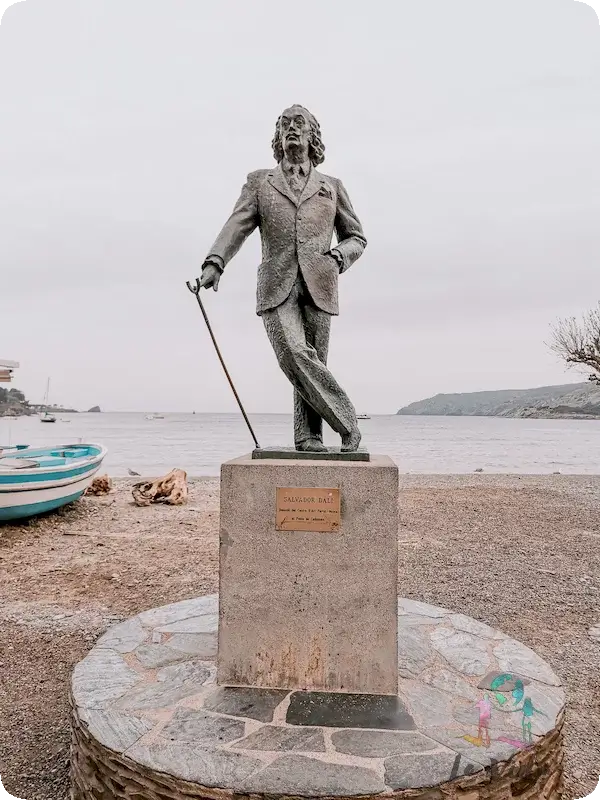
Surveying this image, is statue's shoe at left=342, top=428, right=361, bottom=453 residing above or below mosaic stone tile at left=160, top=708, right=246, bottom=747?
above

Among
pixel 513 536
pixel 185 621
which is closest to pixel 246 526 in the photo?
pixel 185 621

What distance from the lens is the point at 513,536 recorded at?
8391 millimetres

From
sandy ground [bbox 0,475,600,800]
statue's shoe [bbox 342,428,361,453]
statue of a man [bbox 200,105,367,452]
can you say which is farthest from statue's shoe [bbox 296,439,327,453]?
sandy ground [bbox 0,475,600,800]

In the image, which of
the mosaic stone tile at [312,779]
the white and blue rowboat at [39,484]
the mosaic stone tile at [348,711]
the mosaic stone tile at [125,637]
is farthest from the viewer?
the white and blue rowboat at [39,484]

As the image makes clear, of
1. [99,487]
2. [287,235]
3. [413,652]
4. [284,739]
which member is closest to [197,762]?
[284,739]

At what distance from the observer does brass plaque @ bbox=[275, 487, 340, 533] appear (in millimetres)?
2877

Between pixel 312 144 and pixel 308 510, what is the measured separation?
6.95 feet

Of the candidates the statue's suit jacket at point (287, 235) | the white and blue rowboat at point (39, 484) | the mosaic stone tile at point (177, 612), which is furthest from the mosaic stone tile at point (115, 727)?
the white and blue rowboat at point (39, 484)

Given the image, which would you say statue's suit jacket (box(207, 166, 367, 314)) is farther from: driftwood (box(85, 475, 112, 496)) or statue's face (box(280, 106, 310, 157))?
driftwood (box(85, 475, 112, 496))

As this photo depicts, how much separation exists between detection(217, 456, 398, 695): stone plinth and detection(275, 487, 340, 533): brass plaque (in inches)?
1.2

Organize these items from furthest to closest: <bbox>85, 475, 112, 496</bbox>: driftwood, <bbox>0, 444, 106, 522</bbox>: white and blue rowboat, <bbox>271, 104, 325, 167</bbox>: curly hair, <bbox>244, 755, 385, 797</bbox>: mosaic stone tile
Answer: <bbox>85, 475, 112, 496</bbox>: driftwood → <bbox>0, 444, 106, 522</bbox>: white and blue rowboat → <bbox>271, 104, 325, 167</bbox>: curly hair → <bbox>244, 755, 385, 797</bbox>: mosaic stone tile

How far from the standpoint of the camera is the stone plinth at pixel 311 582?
288cm

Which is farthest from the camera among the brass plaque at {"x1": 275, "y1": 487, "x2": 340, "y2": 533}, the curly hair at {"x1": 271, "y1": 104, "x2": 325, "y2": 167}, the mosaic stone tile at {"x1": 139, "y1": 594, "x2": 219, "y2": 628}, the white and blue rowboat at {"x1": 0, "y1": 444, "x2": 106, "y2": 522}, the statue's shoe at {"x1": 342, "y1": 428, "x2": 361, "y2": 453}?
the white and blue rowboat at {"x1": 0, "y1": 444, "x2": 106, "y2": 522}

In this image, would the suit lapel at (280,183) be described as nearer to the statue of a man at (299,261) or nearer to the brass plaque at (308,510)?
the statue of a man at (299,261)
